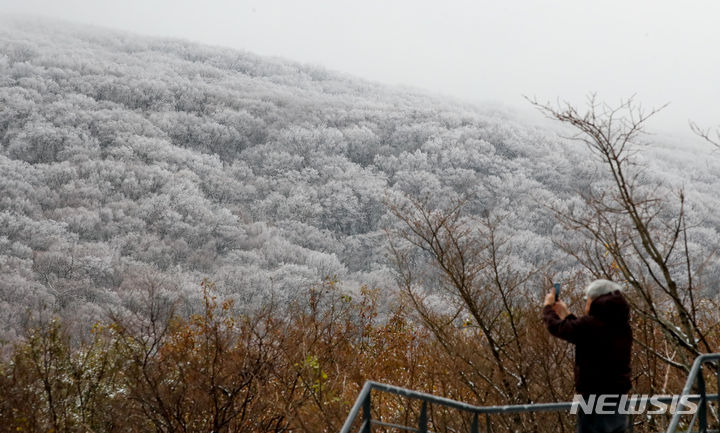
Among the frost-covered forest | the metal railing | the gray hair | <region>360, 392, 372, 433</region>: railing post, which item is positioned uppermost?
the gray hair

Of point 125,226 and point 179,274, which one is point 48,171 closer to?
point 125,226

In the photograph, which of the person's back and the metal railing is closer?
the person's back

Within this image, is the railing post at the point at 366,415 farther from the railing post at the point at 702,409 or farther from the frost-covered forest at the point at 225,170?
the frost-covered forest at the point at 225,170

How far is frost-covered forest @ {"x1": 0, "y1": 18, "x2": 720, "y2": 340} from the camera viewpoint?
8062cm

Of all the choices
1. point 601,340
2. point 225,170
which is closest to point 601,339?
point 601,340

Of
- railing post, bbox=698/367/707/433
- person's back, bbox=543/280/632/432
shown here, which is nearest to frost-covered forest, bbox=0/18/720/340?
railing post, bbox=698/367/707/433

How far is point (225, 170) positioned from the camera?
12900 centimetres

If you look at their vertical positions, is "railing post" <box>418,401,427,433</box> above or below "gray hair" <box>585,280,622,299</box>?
below

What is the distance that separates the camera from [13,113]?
125m

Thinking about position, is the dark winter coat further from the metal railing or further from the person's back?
the metal railing

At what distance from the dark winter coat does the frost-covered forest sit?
59.8 metres

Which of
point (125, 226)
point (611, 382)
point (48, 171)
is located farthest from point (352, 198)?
point (611, 382)

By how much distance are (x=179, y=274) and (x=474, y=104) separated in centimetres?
11022

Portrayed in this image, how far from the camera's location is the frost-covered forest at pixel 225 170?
265 ft
